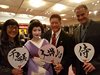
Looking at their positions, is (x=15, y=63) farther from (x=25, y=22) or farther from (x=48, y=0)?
(x=25, y=22)

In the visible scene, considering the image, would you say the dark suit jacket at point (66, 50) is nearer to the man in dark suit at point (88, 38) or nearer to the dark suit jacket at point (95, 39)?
the man in dark suit at point (88, 38)

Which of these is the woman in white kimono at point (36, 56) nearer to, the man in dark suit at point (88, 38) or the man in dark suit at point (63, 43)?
the man in dark suit at point (63, 43)

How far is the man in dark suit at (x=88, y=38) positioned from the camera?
1900mm

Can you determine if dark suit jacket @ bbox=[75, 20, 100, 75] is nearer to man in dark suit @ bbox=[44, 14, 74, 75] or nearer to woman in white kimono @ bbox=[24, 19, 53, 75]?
man in dark suit @ bbox=[44, 14, 74, 75]

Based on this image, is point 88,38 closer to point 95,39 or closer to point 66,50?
point 95,39

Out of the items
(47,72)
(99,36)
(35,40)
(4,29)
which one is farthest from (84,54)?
(4,29)

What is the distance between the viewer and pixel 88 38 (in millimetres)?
1955

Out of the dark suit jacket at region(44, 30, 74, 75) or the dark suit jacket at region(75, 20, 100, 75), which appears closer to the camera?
the dark suit jacket at region(75, 20, 100, 75)

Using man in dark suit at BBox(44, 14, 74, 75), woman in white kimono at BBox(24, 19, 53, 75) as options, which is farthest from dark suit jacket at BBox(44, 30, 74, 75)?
woman in white kimono at BBox(24, 19, 53, 75)

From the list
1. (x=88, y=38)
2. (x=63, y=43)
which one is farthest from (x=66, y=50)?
(x=88, y=38)

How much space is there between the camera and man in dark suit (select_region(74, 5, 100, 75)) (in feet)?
6.23

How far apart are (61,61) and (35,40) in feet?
1.27

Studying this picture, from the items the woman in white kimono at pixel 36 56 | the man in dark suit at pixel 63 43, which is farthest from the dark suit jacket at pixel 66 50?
the woman in white kimono at pixel 36 56

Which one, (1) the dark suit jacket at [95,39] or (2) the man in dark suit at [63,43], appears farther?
(2) the man in dark suit at [63,43]
